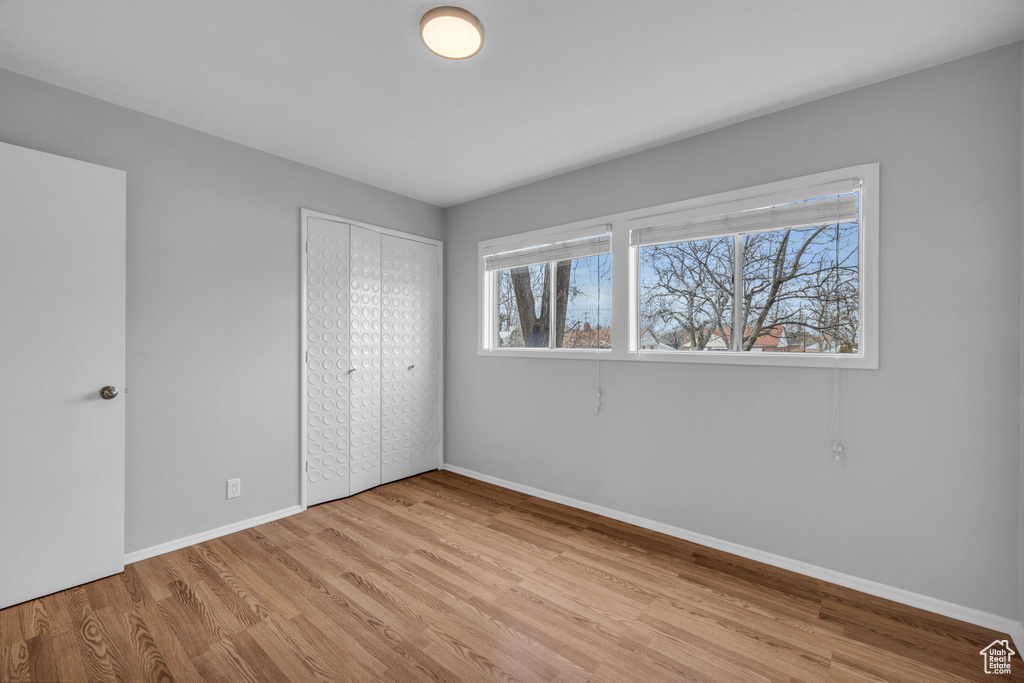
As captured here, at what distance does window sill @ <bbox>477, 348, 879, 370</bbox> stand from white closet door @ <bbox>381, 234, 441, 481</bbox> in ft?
3.77

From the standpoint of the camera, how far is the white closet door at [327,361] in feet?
11.1

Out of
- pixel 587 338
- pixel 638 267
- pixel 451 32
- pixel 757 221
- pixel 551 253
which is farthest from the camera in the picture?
pixel 551 253

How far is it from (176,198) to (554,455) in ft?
10.2

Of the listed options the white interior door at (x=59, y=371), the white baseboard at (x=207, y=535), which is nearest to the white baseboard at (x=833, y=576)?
the white baseboard at (x=207, y=535)

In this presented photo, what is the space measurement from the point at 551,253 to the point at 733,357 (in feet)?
5.29

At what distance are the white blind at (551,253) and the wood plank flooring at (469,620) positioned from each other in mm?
2065

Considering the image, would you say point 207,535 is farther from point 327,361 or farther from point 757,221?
point 757,221

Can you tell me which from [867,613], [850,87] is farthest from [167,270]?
[867,613]

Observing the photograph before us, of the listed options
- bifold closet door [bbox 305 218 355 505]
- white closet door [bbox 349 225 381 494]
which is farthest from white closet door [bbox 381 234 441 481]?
bifold closet door [bbox 305 218 355 505]

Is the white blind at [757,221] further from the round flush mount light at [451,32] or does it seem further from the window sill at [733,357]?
the round flush mount light at [451,32]

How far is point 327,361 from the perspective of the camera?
11.4 feet

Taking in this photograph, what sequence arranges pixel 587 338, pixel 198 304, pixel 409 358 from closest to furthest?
pixel 198 304, pixel 587 338, pixel 409 358

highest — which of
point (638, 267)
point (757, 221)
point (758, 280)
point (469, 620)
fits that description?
point (757, 221)

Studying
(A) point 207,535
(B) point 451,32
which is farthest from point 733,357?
(A) point 207,535
